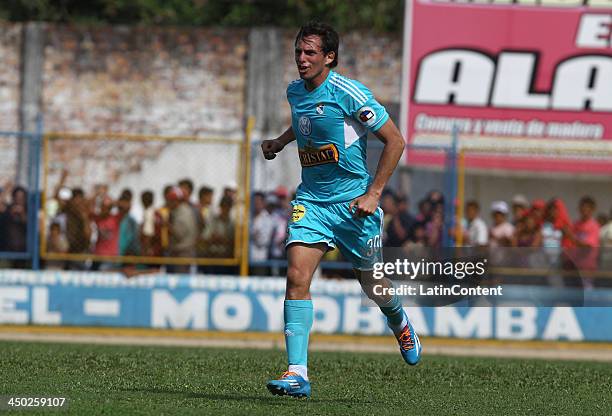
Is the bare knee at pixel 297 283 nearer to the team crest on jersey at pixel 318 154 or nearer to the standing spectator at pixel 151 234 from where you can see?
the team crest on jersey at pixel 318 154

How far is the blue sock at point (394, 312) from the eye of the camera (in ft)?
26.5

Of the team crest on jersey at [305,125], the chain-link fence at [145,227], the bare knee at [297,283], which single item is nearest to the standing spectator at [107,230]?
the chain-link fence at [145,227]

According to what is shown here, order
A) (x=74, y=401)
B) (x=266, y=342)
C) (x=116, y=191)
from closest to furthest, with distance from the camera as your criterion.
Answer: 1. (x=74, y=401)
2. (x=266, y=342)
3. (x=116, y=191)

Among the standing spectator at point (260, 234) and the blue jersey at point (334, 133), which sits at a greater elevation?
the blue jersey at point (334, 133)

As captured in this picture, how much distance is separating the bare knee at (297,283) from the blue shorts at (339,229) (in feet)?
0.64

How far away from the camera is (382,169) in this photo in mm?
7609

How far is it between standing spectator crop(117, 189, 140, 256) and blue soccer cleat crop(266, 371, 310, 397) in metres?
8.50

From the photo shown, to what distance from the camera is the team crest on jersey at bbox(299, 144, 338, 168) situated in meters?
7.77

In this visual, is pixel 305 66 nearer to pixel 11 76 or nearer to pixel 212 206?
pixel 212 206

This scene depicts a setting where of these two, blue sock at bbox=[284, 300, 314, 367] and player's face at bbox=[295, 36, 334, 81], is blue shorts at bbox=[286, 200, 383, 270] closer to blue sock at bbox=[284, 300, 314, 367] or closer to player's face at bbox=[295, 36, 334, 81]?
blue sock at bbox=[284, 300, 314, 367]

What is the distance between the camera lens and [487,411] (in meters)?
7.54

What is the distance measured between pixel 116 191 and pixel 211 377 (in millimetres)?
12827

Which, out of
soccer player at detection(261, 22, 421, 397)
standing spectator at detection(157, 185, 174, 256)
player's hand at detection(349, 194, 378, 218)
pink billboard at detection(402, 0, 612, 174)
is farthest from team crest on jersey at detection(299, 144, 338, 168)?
pink billboard at detection(402, 0, 612, 174)

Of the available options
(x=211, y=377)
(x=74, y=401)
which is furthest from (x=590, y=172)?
(x=74, y=401)
